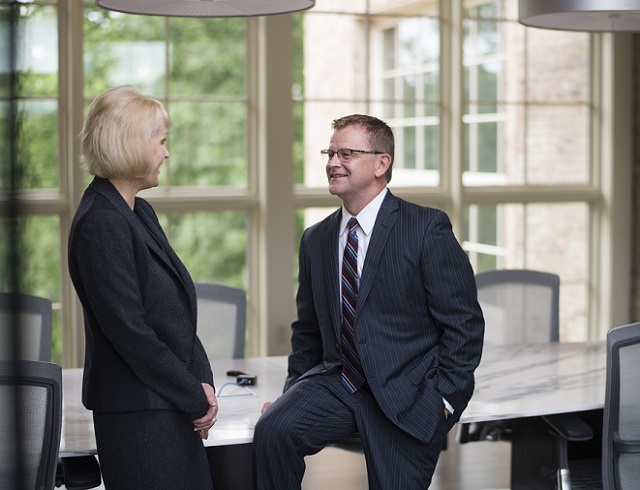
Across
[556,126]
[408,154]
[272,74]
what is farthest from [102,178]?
[556,126]

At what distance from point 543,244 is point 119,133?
475 cm

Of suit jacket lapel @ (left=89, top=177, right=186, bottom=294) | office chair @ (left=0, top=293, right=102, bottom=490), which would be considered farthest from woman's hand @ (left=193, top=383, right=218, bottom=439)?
office chair @ (left=0, top=293, right=102, bottom=490)

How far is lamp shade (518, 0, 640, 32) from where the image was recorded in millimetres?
2701

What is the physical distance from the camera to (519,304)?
415 cm

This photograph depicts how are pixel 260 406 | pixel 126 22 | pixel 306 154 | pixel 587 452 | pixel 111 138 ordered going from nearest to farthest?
pixel 111 138 → pixel 260 406 → pixel 587 452 → pixel 126 22 → pixel 306 154

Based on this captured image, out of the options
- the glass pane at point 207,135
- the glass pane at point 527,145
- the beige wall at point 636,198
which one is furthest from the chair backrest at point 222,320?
the beige wall at point 636,198

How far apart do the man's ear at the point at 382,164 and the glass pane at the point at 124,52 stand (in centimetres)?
302

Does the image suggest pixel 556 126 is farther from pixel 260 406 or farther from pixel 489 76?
pixel 260 406

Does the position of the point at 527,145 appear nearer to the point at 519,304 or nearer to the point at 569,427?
the point at 519,304

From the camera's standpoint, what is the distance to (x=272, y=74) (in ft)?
17.8

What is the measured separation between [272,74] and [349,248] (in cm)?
295

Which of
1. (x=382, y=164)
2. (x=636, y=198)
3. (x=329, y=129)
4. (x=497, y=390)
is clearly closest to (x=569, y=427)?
(x=497, y=390)

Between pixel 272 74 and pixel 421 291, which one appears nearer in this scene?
pixel 421 291

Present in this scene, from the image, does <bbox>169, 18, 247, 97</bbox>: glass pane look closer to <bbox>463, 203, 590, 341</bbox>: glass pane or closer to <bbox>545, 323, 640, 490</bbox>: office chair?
<bbox>463, 203, 590, 341</bbox>: glass pane
